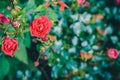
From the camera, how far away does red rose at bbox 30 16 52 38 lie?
1638 mm

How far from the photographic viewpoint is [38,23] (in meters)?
1.65

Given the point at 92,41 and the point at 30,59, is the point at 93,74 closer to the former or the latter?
the point at 92,41

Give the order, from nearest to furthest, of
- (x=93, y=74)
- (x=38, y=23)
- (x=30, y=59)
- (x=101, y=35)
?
(x=38, y=23) → (x=30, y=59) → (x=93, y=74) → (x=101, y=35)

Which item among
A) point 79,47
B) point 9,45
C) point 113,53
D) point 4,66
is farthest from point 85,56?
point 9,45

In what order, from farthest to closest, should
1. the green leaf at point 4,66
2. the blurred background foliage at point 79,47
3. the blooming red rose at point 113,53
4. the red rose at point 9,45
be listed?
the blooming red rose at point 113,53
the blurred background foliage at point 79,47
the green leaf at point 4,66
the red rose at point 9,45

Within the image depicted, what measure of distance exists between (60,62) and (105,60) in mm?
405

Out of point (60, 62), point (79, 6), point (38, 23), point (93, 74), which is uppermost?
point (38, 23)

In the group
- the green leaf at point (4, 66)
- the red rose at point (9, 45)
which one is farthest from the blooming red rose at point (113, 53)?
the red rose at point (9, 45)

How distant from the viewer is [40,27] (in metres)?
1.65

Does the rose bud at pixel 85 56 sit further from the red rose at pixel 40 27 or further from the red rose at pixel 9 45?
the red rose at pixel 9 45

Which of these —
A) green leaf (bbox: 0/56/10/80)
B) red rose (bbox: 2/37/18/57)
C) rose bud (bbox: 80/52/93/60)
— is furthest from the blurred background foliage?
red rose (bbox: 2/37/18/57)

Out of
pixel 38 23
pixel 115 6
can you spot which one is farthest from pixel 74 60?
pixel 38 23

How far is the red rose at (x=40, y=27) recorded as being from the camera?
1638 millimetres

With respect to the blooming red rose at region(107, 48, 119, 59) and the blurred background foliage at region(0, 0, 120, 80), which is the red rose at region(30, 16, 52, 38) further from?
the blooming red rose at region(107, 48, 119, 59)
